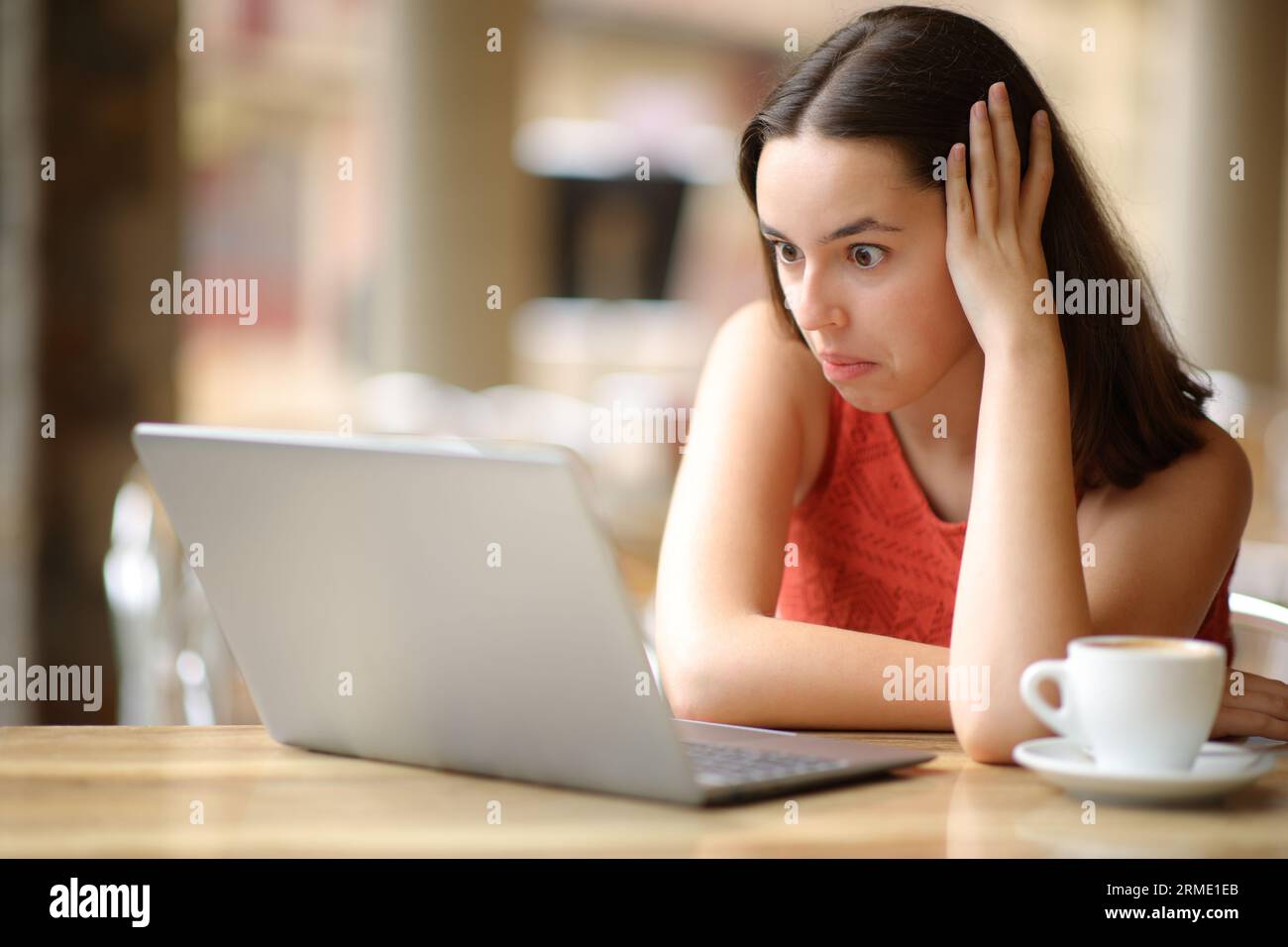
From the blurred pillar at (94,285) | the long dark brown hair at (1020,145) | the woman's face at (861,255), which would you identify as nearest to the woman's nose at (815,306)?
the woman's face at (861,255)

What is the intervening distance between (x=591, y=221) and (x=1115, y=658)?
4.35m

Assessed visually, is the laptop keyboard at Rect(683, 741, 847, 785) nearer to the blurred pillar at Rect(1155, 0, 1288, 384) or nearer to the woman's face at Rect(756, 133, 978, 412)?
the woman's face at Rect(756, 133, 978, 412)

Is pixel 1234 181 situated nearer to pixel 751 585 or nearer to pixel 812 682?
pixel 751 585

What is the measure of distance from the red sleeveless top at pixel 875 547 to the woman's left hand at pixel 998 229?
294 millimetres

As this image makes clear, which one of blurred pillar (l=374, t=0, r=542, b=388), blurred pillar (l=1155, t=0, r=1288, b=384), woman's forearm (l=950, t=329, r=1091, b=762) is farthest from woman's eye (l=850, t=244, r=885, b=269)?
blurred pillar (l=1155, t=0, r=1288, b=384)

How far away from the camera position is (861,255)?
1.21 meters

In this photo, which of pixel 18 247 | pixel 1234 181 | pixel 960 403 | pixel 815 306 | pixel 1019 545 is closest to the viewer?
pixel 1019 545

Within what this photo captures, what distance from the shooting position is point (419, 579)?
865 millimetres

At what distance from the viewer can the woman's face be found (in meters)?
1.18

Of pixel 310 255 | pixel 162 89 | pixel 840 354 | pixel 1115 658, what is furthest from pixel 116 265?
pixel 310 255

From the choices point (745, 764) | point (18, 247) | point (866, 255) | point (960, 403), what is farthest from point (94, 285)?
point (745, 764)

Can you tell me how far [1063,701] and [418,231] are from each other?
4291 mm

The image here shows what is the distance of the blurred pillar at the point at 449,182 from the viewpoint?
4.95 m
